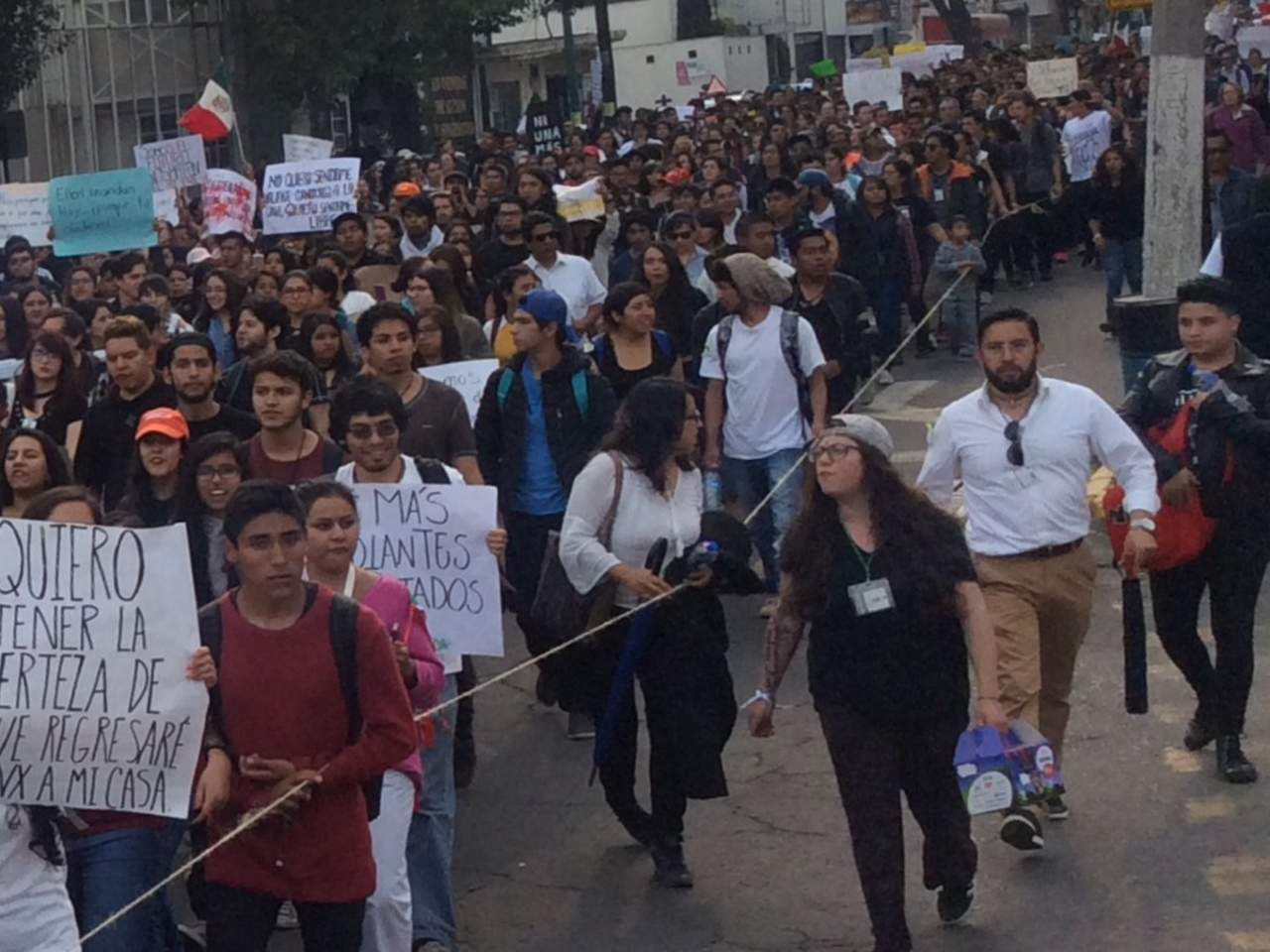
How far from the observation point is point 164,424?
7.58m

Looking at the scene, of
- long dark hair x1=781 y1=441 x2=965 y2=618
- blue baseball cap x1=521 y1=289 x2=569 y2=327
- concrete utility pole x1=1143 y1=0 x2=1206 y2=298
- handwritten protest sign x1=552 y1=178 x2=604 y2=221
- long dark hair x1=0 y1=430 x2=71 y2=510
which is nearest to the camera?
long dark hair x1=781 y1=441 x2=965 y2=618

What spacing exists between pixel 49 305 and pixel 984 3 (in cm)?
7910

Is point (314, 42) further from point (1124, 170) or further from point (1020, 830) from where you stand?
point (1020, 830)

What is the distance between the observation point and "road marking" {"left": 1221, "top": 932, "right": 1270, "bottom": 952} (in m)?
6.43

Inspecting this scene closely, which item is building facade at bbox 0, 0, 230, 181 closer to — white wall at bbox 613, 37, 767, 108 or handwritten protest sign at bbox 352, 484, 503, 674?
white wall at bbox 613, 37, 767, 108

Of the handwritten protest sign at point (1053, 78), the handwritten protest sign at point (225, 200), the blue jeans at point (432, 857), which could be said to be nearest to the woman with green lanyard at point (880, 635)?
the blue jeans at point (432, 857)

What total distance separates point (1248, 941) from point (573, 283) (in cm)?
707

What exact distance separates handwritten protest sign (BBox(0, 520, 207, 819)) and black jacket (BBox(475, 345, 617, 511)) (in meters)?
3.94

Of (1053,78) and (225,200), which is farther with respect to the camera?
(1053,78)

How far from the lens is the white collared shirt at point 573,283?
12.8 m

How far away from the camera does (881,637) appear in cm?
635

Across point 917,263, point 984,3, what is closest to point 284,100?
point 917,263

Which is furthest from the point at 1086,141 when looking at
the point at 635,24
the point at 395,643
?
the point at 635,24

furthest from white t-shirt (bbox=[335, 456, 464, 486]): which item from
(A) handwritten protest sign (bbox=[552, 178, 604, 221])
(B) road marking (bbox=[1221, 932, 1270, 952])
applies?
(A) handwritten protest sign (bbox=[552, 178, 604, 221])
